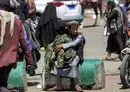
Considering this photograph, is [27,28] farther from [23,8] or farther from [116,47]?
[116,47]

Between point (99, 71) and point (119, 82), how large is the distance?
937mm

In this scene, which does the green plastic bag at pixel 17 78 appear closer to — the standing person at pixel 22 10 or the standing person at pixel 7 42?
the standing person at pixel 22 10

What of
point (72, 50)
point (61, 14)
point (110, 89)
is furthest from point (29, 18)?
point (61, 14)

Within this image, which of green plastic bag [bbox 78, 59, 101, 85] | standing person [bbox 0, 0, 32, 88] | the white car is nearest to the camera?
standing person [bbox 0, 0, 32, 88]

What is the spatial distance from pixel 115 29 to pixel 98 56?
145 centimetres

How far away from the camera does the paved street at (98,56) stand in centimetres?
1100

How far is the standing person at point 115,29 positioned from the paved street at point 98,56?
357 mm

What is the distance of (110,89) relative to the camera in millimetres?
10734

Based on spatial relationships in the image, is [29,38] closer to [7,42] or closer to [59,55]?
[59,55]

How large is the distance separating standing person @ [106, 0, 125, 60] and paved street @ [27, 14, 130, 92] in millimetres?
357

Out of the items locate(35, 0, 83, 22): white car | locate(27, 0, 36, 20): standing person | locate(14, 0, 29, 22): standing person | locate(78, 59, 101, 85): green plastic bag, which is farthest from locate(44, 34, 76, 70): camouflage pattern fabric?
locate(35, 0, 83, 22): white car

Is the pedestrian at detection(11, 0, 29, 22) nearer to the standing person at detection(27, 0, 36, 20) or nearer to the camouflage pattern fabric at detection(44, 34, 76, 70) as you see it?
the standing person at detection(27, 0, 36, 20)

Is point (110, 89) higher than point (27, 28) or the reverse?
the reverse

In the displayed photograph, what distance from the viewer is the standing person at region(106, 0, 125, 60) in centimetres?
1348
